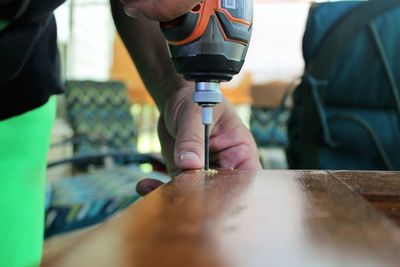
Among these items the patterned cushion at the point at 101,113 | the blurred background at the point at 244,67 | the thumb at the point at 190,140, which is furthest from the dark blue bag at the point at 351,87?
the patterned cushion at the point at 101,113

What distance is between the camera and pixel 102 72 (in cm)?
445

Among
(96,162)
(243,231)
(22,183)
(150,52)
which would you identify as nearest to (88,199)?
Answer: (96,162)

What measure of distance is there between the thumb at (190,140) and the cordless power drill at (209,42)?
1 centimetres

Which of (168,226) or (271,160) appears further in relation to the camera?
(271,160)

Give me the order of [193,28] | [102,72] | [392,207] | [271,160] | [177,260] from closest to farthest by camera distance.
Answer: [177,260], [392,207], [193,28], [271,160], [102,72]

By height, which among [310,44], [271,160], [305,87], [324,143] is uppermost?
[310,44]

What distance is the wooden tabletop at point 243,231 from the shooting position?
228 mm

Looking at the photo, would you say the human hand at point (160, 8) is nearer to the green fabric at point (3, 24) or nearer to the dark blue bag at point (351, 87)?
the green fabric at point (3, 24)

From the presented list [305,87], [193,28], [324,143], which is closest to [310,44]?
[305,87]

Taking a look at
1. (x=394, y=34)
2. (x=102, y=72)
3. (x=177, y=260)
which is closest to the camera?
(x=177, y=260)

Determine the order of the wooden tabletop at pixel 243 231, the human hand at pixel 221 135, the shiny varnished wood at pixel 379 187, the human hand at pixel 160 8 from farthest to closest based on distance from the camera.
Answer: the human hand at pixel 221 135, the human hand at pixel 160 8, the shiny varnished wood at pixel 379 187, the wooden tabletop at pixel 243 231

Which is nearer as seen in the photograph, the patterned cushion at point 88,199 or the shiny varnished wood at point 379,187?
the shiny varnished wood at point 379,187

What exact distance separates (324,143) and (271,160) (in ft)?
3.45

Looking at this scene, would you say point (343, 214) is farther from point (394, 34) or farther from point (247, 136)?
point (394, 34)
